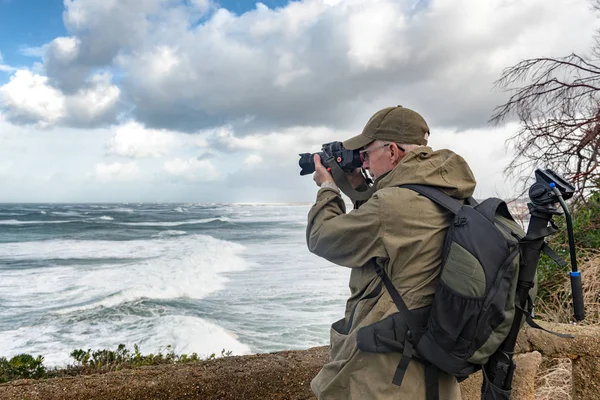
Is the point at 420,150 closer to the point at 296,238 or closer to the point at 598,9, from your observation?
the point at 598,9

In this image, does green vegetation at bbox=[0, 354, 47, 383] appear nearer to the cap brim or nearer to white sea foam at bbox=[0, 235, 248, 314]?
the cap brim

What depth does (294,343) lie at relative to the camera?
8.45m

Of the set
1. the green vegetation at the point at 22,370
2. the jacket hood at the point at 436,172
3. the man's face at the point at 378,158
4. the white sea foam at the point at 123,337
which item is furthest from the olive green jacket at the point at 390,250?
the white sea foam at the point at 123,337

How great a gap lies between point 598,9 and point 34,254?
2436 centimetres

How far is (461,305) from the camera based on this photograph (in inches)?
60.7

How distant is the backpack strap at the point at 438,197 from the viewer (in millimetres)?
1600

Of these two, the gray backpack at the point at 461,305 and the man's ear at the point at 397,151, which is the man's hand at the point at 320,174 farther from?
the gray backpack at the point at 461,305

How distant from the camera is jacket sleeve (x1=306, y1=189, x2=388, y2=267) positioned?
5.25 ft

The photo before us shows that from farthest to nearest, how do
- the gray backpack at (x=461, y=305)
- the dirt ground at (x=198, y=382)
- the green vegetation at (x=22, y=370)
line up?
the green vegetation at (x=22, y=370) → the dirt ground at (x=198, y=382) → the gray backpack at (x=461, y=305)

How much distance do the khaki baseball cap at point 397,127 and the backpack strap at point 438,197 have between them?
234 millimetres

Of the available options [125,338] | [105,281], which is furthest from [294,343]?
[105,281]

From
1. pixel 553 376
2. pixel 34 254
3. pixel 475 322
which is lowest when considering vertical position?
pixel 34 254

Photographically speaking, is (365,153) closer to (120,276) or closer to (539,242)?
(539,242)

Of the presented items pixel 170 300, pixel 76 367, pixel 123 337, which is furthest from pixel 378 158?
pixel 170 300
